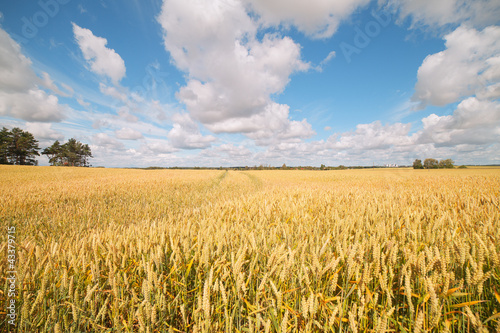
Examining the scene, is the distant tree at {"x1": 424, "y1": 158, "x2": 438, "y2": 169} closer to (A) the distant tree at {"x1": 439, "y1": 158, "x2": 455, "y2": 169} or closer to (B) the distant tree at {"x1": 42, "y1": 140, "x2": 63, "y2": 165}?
(A) the distant tree at {"x1": 439, "y1": 158, "x2": 455, "y2": 169}

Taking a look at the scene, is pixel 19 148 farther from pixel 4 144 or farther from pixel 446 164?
pixel 446 164

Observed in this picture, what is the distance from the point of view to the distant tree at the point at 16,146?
63844mm

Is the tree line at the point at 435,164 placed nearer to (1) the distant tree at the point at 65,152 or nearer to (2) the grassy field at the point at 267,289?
(2) the grassy field at the point at 267,289

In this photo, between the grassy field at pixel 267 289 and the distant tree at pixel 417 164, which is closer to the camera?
the grassy field at pixel 267 289

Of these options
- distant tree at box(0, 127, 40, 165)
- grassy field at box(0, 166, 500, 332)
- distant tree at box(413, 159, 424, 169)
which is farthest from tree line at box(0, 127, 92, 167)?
distant tree at box(413, 159, 424, 169)

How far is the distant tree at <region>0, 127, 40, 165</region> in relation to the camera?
2514 inches

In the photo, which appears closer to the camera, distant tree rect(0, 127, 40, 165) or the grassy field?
the grassy field

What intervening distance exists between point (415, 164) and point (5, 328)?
9045 cm

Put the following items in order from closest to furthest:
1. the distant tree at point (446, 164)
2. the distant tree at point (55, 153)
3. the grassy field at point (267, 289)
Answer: the grassy field at point (267, 289) < the distant tree at point (446, 164) < the distant tree at point (55, 153)

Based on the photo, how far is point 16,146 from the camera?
66188 mm

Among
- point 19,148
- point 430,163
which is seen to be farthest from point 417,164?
point 19,148

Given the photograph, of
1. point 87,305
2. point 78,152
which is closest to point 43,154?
point 78,152

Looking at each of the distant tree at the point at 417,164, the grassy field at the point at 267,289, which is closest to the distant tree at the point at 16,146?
the grassy field at the point at 267,289

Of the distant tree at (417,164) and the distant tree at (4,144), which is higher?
the distant tree at (4,144)
